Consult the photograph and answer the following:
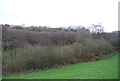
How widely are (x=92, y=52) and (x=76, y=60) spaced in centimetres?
337

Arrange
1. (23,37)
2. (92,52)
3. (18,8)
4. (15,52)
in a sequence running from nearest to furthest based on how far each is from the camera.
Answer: (15,52)
(18,8)
(23,37)
(92,52)

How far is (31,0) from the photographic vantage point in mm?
12953

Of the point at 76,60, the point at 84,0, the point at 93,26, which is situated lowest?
the point at 76,60

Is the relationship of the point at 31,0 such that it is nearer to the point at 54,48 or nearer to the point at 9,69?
the point at 54,48

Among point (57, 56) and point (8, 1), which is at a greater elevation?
point (8, 1)

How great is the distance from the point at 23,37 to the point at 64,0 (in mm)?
6403

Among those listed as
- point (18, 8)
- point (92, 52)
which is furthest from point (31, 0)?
point (92, 52)

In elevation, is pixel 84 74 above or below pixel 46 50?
below

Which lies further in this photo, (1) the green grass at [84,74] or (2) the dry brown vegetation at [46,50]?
(2) the dry brown vegetation at [46,50]

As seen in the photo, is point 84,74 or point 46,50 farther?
point 46,50

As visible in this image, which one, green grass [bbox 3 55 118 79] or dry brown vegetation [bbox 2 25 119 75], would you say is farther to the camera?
dry brown vegetation [bbox 2 25 119 75]

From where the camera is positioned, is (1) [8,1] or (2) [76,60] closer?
(1) [8,1]

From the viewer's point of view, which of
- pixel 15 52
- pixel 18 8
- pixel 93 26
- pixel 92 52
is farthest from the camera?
pixel 93 26

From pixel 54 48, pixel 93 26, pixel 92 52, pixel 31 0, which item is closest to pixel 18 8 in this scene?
pixel 31 0
